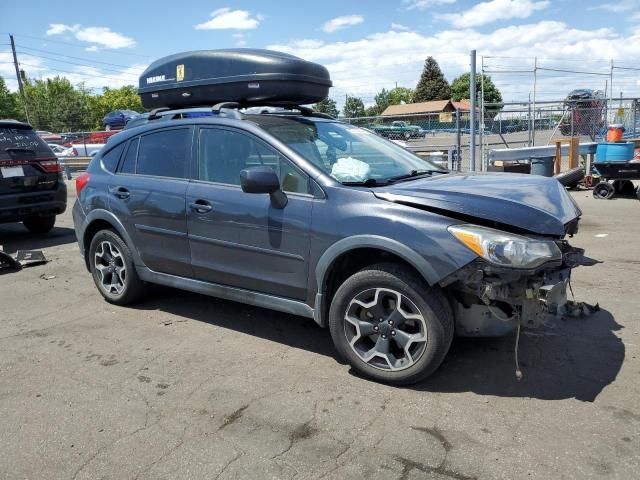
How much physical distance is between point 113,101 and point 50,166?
71708 millimetres

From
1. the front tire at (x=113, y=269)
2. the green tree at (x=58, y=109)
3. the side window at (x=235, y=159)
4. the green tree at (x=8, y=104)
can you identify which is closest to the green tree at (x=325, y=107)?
the side window at (x=235, y=159)

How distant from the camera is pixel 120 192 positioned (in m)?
4.98

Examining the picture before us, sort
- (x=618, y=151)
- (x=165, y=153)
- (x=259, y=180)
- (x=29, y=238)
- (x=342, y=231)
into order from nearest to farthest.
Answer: (x=342, y=231)
(x=259, y=180)
(x=165, y=153)
(x=29, y=238)
(x=618, y=151)

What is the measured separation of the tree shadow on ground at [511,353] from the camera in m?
3.47

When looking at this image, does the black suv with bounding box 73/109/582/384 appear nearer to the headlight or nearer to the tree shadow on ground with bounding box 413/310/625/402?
the headlight

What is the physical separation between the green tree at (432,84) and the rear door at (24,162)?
81190 mm

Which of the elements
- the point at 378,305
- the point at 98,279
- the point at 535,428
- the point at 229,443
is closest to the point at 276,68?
the point at 378,305

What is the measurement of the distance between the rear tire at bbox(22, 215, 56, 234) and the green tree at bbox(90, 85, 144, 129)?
6205 centimetres

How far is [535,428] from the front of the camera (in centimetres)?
300

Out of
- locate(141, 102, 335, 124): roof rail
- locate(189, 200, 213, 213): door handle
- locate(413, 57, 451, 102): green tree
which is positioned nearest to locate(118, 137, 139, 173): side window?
locate(141, 102, 335, 124): roof rail

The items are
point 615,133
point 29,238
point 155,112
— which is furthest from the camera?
point 615,133

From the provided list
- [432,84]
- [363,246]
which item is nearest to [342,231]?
[363,246]

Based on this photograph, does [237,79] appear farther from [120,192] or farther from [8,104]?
[8,104]

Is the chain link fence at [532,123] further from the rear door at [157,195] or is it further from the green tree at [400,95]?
the green tree at [400,95]
